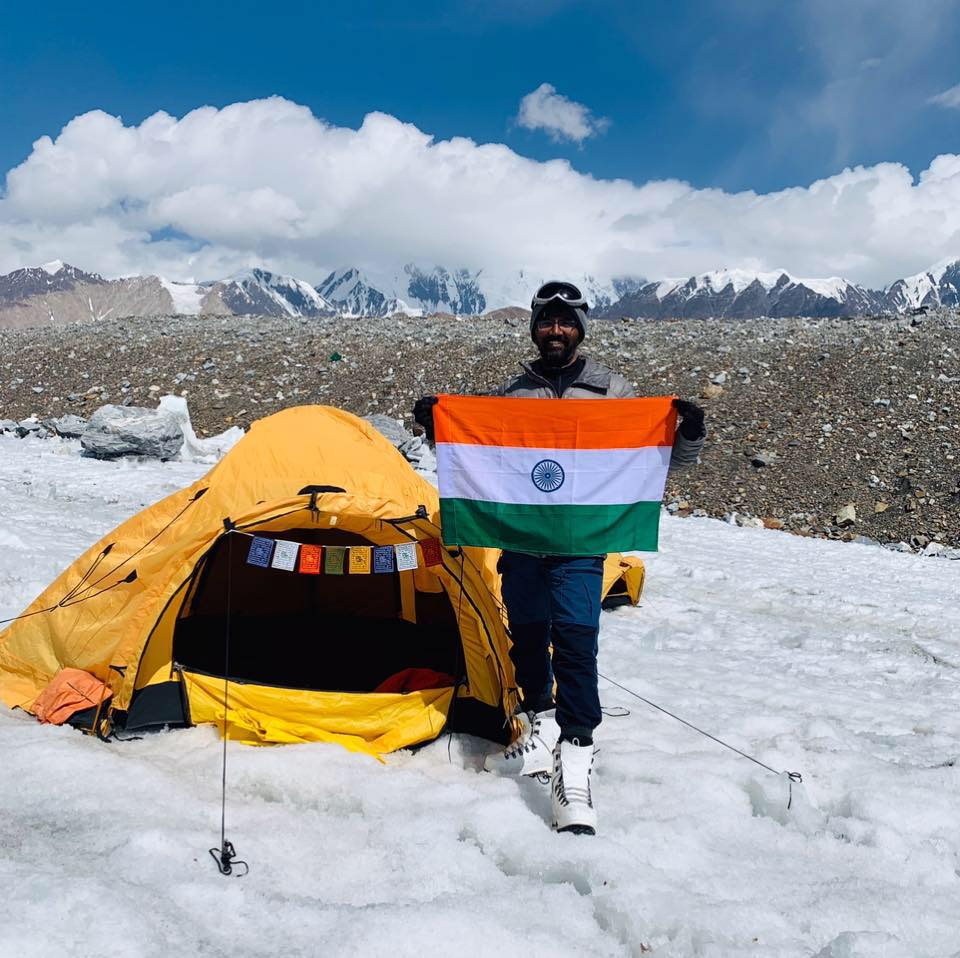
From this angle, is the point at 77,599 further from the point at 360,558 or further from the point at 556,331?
the point at 556,331

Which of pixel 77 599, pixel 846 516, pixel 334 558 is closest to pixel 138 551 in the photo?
pixel 77 599

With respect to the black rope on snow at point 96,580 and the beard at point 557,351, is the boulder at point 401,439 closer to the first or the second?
the black rope on snow at point 96,580

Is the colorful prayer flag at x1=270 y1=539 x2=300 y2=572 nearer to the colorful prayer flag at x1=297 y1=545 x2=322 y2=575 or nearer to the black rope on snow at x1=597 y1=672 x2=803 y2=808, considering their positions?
the colorful prayer flag at x1=297 y1=545 x2=322 y2=575

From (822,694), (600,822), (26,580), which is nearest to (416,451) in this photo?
(26,580)

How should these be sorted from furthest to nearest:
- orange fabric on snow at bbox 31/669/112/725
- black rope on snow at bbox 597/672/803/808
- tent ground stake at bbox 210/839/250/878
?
orange fabric on snow at bbox 31/669/112/725 → black rope on snow at bbox 597/672/803/808 → tent ground stake at bbox 210/839/250/878

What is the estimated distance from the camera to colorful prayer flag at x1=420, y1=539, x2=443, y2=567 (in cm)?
502

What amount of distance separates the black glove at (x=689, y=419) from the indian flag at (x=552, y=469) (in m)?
0.10

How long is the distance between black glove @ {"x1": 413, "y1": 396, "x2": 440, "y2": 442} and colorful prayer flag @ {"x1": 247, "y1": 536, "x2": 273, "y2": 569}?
1382 millimetres

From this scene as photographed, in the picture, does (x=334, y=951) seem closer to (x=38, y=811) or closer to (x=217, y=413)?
(x=38, y=811)

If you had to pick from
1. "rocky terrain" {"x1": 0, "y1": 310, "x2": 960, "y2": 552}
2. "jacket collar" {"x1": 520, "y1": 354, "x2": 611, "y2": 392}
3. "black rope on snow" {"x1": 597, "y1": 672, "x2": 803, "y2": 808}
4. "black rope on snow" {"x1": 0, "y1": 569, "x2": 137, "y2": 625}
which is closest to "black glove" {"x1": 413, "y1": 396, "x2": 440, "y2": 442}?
"jacket collar" {"x1": 520, "y1": 354, "x2": 611, "y2": 392}

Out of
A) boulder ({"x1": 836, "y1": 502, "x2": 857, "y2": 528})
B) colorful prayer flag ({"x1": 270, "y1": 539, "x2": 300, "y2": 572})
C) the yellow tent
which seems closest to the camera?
the yellow tent

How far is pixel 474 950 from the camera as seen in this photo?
2.73 metres

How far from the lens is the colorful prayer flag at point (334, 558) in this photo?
5023 mm

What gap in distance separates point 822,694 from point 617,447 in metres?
3.32
